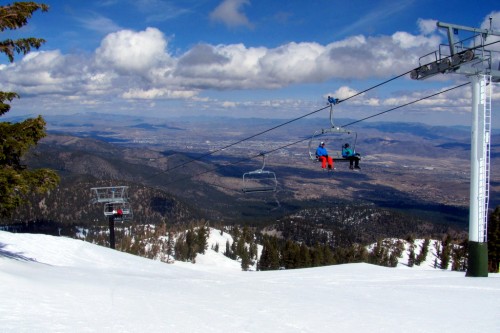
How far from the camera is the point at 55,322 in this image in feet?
27.8

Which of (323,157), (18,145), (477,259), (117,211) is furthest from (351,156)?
(117,211)

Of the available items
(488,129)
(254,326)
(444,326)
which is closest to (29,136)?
(254,326)

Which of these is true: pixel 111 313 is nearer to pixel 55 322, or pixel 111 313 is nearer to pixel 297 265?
pixel 55 322

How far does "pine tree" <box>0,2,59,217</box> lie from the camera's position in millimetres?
14352

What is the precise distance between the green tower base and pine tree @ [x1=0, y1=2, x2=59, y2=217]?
51.4ft

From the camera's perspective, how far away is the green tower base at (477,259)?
17125 millimetres

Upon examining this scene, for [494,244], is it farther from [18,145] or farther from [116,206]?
[18,145]

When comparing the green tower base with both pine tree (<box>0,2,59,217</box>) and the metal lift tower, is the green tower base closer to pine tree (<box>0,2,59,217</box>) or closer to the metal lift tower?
pine tree (<box>0,2,59,217</box>)

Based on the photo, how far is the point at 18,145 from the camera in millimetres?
14547

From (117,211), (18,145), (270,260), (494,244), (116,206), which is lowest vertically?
(270,260)

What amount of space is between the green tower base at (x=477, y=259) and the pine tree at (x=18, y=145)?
51.4ft

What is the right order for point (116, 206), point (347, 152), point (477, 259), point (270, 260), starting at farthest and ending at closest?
1. point (270, 260)
2. point (116, 206)
3. point (347, 152)
4. point (477, 259)

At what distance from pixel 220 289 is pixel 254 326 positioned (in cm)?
516

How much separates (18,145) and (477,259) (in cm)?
1721
